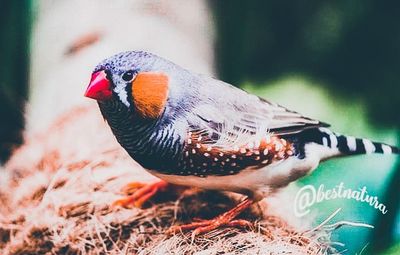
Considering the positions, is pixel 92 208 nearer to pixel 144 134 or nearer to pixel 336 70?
pixel 144 134

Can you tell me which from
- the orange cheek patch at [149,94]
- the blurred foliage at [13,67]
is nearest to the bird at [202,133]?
the orange cheek patch at [149,94]

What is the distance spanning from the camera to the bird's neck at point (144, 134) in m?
1.48

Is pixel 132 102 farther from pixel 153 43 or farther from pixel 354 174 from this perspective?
pixel 354 174

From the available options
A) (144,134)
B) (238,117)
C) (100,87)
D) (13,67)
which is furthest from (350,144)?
(13,67)

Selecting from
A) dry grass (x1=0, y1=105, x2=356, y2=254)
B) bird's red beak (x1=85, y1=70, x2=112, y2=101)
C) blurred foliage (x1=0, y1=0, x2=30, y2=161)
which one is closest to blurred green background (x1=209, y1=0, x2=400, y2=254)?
dry grass (x1=0, y1=105, x2=356, y2=254)

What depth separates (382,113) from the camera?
158cm

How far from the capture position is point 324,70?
5.18 feet

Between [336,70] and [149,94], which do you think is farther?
[336,70]

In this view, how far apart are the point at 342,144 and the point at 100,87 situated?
57 centimetres

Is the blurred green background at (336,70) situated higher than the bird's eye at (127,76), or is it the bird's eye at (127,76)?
the blurred green background at (336,70)

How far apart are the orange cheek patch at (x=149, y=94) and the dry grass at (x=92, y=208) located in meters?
0.13

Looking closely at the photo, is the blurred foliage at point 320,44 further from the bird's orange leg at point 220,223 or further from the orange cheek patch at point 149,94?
the bird's orange leg at point 220,223

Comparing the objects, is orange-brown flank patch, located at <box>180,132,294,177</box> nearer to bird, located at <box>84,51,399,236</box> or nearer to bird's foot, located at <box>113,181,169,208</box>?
bird, located at <box>84,51,399,236</box>

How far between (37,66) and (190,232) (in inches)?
20.3
